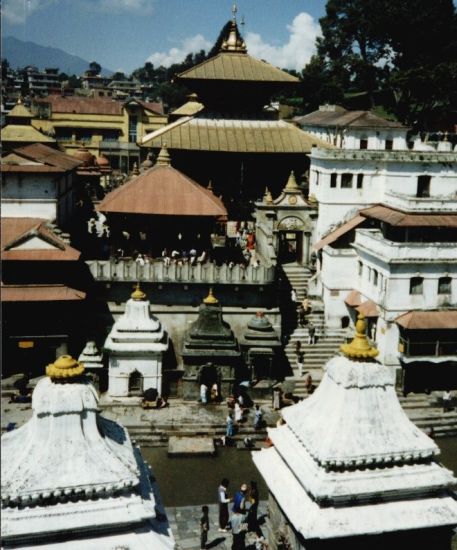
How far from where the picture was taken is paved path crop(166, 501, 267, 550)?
60.6 ft

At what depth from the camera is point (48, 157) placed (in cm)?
3538

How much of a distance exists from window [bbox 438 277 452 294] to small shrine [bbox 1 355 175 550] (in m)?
23.4

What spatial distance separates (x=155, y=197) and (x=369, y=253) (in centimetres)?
1024

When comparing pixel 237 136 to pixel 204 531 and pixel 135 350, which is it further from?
pixel 204 531

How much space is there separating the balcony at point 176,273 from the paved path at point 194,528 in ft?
39.1

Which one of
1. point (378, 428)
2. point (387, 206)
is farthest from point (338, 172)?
point (378, 428)

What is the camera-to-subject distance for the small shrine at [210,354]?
2855cm

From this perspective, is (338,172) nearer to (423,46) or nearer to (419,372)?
(419,372)

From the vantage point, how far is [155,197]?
32125mm

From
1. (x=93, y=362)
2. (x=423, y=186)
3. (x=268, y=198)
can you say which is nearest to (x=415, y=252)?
(x=423, y=186)

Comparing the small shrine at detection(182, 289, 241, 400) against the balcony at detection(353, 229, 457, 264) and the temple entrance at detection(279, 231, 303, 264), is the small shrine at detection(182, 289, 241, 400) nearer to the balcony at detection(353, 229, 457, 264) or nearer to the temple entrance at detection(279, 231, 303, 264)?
the balcony at detection(353, 229, 457, 264)

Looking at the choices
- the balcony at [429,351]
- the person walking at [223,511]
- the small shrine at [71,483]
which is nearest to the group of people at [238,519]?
the person walking at [223,511]

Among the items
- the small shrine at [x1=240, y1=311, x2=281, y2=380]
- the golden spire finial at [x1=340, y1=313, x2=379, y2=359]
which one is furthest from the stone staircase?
the golden spire finial at [x1=340, y1=313, x2=379, y2=359]

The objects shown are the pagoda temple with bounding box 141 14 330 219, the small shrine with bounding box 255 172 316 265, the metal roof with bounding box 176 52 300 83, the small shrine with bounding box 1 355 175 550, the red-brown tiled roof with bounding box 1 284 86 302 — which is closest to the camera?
the small shrine with bounding box 1 355 175 550
